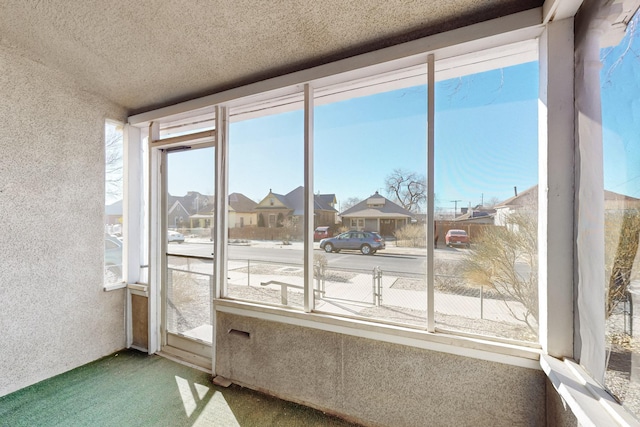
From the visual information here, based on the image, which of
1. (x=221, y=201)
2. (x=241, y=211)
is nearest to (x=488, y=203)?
(x=241, y=211)

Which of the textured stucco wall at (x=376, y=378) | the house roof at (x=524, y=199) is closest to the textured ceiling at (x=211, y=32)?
the house roof at (x=524, y=199)

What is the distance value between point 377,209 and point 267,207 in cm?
94

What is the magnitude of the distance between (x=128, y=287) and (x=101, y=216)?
80 centimetres

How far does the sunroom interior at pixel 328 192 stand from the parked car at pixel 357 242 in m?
0.04

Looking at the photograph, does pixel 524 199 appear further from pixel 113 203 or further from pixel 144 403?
pixel 113 203

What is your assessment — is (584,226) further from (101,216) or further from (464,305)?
(101,216)

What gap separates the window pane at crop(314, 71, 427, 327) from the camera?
1783 millimetres

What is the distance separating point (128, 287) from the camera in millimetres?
2955

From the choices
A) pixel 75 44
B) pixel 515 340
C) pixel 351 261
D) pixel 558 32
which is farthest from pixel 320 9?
pixel 515 340

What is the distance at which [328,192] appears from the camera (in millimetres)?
2055

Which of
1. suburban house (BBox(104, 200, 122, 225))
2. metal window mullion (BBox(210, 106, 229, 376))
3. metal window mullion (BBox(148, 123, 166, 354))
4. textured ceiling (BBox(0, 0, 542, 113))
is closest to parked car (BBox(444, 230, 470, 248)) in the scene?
textured ceiling (BBox(0, 0, 542, 113))

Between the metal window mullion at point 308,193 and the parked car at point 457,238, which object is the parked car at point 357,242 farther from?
the parked car at point 457,238

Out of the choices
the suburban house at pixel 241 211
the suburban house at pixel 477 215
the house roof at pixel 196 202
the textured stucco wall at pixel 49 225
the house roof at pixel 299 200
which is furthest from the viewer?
the house roof at pixel 196 202

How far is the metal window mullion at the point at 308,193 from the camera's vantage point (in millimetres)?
2064
